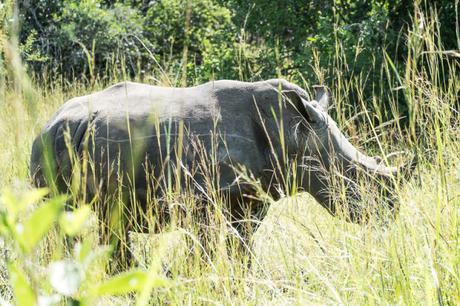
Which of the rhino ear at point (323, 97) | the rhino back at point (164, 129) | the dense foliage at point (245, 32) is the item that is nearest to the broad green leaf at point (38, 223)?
the dense foliage at point (245, 32)

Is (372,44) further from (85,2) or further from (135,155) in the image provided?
Result: (85,2)

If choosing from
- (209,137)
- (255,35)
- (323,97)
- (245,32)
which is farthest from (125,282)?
(255,35)

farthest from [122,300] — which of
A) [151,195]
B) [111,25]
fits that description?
[111,25]

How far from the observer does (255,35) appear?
8250 millimetres

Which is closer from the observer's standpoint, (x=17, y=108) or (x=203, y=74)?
(x=17, y=108)

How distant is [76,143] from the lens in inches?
161

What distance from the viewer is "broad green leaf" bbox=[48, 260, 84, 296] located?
31.5 inches

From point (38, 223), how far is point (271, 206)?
132 inches

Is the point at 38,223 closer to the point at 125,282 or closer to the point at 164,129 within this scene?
the point at 125,282

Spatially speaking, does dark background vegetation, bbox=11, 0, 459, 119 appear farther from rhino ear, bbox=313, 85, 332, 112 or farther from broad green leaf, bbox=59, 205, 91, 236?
broad green leaf, bbox=59, 205, 91, 236

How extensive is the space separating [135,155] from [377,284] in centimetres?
173

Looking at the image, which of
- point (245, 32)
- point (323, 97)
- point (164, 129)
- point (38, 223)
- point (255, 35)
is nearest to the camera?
point (38, 223)

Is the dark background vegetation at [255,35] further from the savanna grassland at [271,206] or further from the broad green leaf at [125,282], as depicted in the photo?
the broad green leaf at [125,282]

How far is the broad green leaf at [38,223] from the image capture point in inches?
29.4
